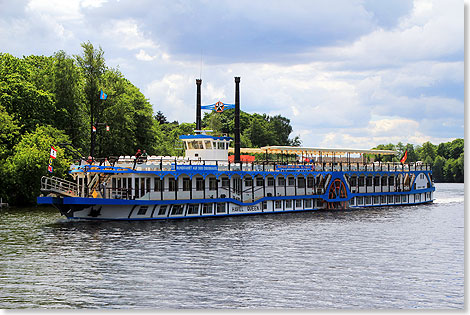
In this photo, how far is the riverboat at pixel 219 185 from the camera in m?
46.8

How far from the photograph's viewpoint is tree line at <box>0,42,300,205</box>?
61719 millimetres

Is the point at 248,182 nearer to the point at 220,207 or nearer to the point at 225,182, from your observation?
the point at 225,182

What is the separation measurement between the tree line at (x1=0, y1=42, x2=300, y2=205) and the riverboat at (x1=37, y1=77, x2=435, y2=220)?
3654 mm

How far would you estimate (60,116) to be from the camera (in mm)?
71625

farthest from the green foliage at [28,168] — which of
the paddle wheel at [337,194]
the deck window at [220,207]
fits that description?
the paddle wheel at [337,194]

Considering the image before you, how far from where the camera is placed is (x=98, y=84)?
7556 cm

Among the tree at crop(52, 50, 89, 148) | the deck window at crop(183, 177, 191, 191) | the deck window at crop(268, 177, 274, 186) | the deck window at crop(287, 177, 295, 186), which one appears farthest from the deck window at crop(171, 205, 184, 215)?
the tree at crop(52, 50, 89, 148)

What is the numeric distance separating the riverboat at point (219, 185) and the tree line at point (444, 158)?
7426 centimetres

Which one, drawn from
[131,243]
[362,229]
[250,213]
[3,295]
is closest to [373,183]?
[250,213]

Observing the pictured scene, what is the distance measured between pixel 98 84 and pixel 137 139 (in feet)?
35.4

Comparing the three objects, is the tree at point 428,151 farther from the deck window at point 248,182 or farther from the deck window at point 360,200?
the deck window at point 248,182

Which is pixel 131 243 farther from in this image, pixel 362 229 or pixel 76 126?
pixel 76 126

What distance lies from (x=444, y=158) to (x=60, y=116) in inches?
4600

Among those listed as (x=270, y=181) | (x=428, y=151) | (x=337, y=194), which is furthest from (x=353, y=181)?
(x=428, y=151)
